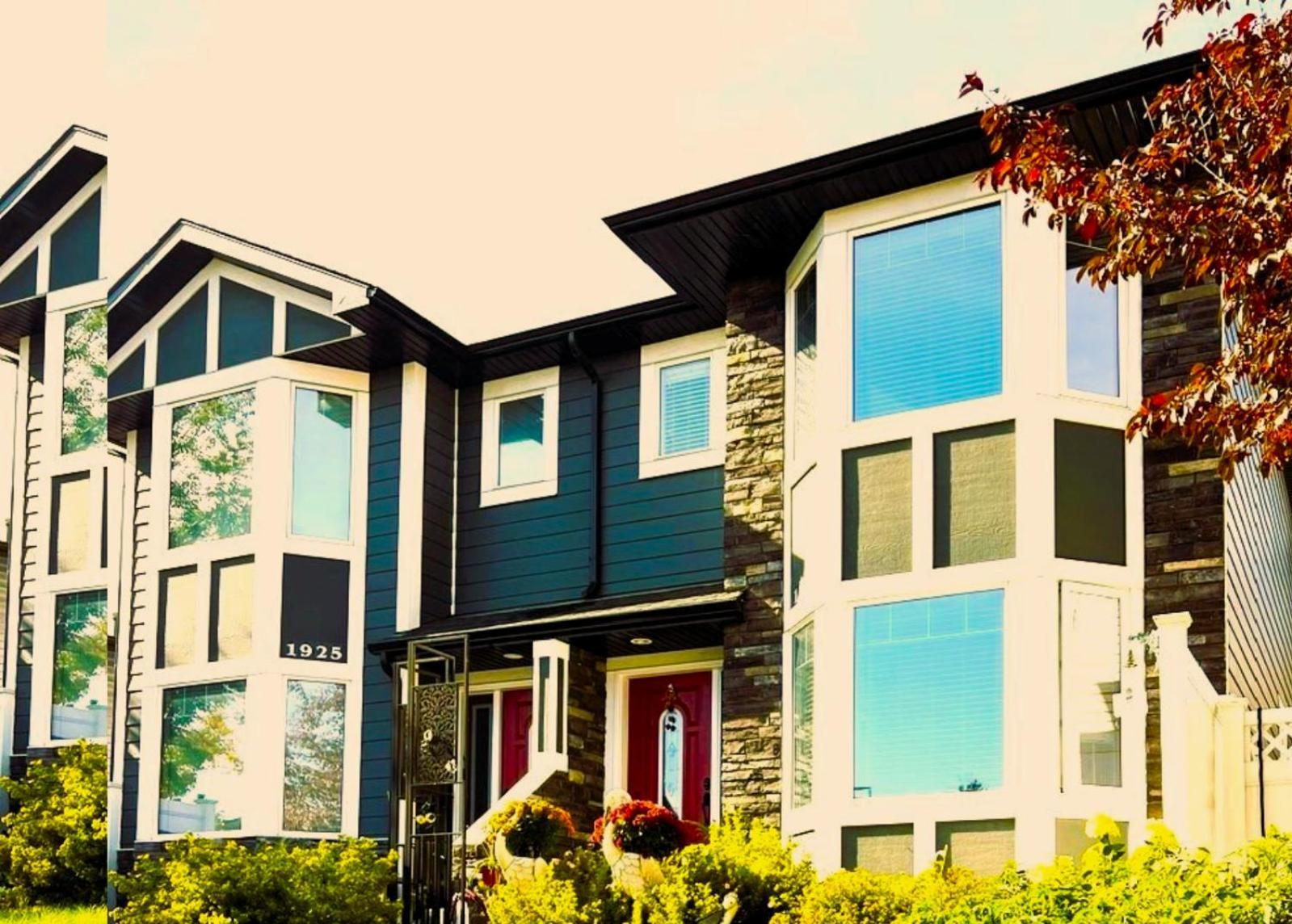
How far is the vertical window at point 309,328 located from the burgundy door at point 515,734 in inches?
99.8

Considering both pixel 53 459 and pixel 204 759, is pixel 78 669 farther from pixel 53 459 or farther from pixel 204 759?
pixel 204 759

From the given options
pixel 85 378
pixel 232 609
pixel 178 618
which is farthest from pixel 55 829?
pixel 178 618

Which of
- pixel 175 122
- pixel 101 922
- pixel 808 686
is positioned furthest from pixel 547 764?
pixel 101 922

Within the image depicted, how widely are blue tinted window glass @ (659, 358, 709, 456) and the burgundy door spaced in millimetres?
1833

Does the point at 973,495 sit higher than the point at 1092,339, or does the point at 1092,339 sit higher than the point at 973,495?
the point at 1092,339

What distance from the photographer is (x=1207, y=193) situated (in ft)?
18.0

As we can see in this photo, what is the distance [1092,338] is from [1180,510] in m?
0.92

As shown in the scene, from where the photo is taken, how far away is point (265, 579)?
442 inches

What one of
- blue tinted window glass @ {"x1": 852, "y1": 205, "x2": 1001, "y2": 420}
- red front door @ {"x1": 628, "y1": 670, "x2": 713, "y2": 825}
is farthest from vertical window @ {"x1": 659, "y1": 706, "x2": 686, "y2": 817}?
blue tinted window glass @ {"x1": 852, "y1": 205, "x2": 1001, "y2": 420}

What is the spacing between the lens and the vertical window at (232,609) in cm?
1123

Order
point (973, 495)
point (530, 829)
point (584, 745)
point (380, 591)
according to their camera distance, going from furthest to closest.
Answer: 1. point (380, 591)
2. point (584, 745)
3. point (530, 829)
4. point (973, 495)

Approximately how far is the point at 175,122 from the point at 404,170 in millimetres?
1555

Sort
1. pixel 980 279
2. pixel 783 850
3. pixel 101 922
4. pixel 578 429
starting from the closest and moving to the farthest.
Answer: pixel 101 922 < pixel 783 850 < pixel 980 279 < pixel 578 429

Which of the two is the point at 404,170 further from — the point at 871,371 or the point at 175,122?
the point at 871,371
